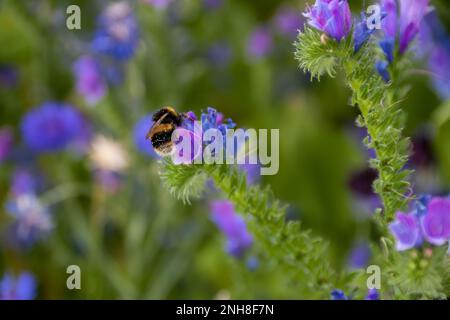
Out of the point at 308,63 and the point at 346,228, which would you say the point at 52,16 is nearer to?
the point at 346,228

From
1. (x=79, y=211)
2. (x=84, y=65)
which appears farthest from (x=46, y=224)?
(x=84, y=65)

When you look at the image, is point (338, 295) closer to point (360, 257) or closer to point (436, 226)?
point (436, 226)

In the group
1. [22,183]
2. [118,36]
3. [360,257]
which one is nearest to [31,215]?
[22,183]

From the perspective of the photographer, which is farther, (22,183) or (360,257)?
(22,183)

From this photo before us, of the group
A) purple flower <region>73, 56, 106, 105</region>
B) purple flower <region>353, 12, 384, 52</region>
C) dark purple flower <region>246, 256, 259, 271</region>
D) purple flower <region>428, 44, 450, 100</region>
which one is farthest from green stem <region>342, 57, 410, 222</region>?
purple flower <region>73, 56, 106, 105</region>

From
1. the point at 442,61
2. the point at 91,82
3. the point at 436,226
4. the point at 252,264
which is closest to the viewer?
the point at 436,226

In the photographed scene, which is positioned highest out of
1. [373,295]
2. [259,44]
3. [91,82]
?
[259,44]

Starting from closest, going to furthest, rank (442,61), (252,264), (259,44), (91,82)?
(252,264) → (442,61) → (91,82) → (259,44)
